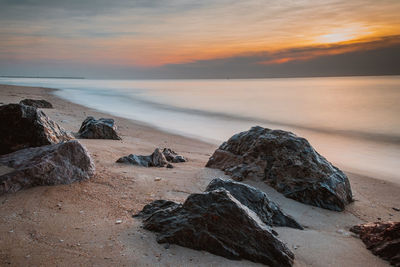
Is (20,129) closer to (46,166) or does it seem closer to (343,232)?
(46,166)

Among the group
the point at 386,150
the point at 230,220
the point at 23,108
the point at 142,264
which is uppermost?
the point at 23,108

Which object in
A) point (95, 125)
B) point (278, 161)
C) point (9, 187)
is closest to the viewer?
point (9, 187)

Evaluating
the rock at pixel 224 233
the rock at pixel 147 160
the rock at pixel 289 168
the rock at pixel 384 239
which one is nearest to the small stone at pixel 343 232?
the rock at pixel 384 239

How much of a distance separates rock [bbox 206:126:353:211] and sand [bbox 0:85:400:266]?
174 millimetres

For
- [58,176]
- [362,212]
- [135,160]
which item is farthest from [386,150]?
[58,176]

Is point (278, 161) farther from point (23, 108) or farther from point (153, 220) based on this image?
point (23, 108)

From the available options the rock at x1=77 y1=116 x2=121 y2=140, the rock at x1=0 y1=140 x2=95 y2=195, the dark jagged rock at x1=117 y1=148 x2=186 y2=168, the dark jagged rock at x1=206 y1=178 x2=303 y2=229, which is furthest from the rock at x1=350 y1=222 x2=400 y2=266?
the rock at x1=77 y1=116 x2=121 y2=140

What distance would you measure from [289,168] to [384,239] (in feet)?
5.76

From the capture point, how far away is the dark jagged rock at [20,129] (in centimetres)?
415

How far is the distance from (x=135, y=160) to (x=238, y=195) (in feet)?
8.31

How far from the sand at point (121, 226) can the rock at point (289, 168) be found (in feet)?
0.57

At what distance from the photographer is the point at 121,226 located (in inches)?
112

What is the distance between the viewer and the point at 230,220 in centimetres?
258

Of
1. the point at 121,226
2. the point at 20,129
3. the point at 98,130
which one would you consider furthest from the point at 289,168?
the point at 98,130
